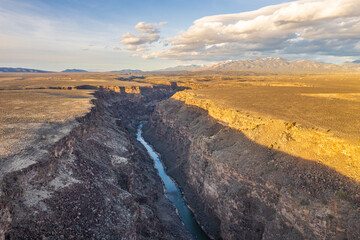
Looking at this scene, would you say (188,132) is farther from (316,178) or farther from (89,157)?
(316,178)

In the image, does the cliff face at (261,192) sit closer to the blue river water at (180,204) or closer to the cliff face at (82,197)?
the blue river water at (180,204)

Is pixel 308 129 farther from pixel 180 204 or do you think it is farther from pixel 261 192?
pixel 180 204

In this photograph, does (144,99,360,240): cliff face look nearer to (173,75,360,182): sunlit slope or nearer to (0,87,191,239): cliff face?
(173,75,360,182): sunlit slope

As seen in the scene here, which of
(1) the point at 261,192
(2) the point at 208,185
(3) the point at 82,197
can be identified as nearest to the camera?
(3) the point at 82,197

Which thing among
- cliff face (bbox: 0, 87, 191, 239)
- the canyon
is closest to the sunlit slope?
the canyon

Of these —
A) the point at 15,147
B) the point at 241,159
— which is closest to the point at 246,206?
the point at 241,159

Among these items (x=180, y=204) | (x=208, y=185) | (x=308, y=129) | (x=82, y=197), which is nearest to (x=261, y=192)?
(x=308, y=129)
